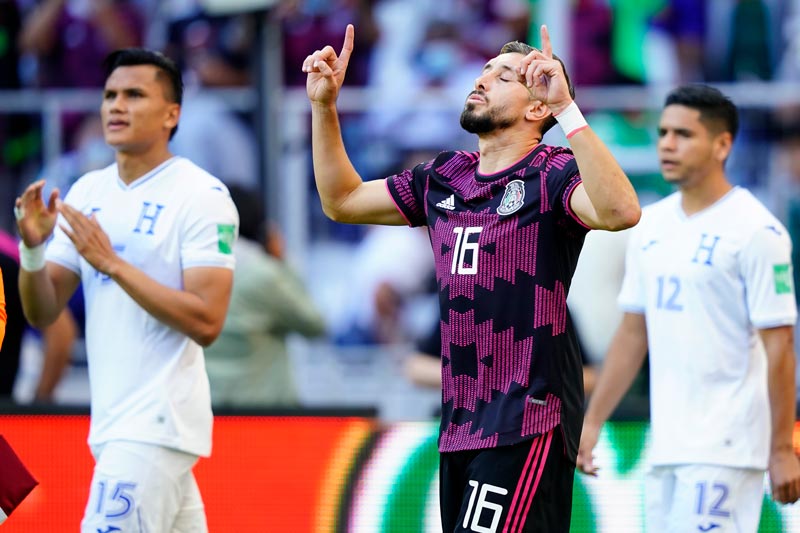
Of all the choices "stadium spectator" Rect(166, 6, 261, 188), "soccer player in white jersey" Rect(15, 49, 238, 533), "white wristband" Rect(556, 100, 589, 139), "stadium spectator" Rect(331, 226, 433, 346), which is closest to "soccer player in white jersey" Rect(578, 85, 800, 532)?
"white wristband" Rect(556, 100, 589, 139)

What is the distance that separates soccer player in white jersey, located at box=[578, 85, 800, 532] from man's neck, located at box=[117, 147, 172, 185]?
7.24ft

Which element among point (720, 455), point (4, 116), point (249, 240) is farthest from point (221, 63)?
point (720, 455)

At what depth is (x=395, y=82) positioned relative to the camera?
36.2ft

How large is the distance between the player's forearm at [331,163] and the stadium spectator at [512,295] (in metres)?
0.15

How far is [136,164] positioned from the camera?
6.12 metres

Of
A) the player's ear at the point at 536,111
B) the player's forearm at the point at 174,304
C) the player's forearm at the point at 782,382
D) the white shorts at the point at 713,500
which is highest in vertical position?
the player's ear at the point at 536,111

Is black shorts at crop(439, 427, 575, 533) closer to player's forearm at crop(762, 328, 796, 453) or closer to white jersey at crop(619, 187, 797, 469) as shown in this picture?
white jersey at crop(619, 187, 797, 469)

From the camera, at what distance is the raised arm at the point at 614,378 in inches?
244

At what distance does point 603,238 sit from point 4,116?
4859 mm

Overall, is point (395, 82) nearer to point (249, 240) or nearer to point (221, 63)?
point (221, 63)

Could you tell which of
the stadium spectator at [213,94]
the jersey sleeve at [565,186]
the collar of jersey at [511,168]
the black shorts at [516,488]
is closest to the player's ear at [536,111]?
the collar of jersey at [511,168]

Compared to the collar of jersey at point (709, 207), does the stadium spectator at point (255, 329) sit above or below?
below

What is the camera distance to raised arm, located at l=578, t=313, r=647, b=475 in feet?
20.3

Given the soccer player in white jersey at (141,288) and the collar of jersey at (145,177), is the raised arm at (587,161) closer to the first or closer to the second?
the soccer player in white jersey at (141,288)
